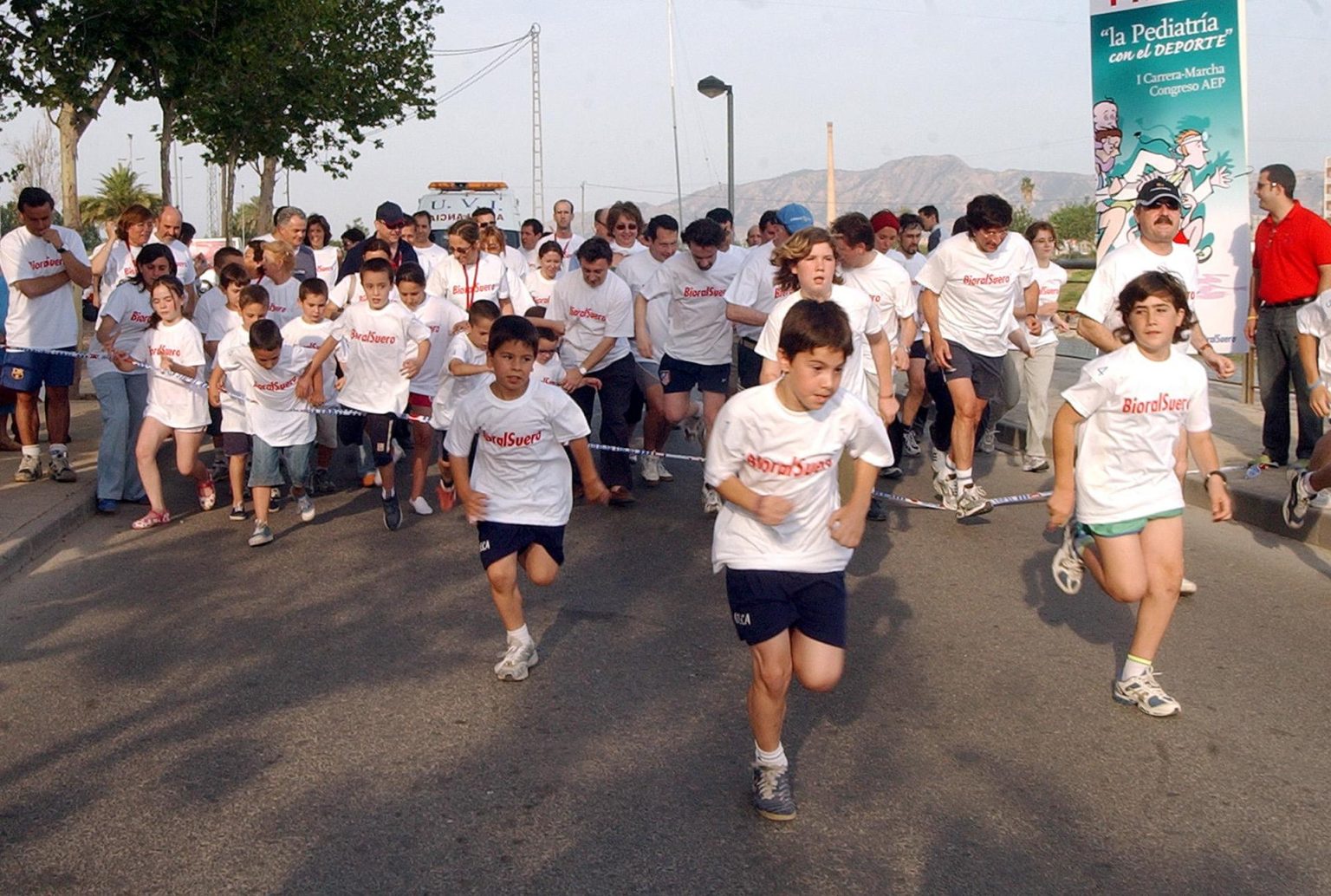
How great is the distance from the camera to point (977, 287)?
8969mm

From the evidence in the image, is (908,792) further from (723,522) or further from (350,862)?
(350,862)

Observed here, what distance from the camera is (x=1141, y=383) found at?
18.1ft

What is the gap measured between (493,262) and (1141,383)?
5.97 m

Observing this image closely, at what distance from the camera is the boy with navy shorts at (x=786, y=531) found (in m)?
4.45

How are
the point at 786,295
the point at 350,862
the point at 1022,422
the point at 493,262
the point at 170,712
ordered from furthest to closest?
the point at 1022,422 → the point at 493,262 → the point at 786,295 → the point at 170,712 → the point at 350,862

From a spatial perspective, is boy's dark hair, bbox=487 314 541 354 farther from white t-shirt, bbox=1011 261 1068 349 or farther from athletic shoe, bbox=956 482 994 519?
white t-shirt, bbox=1011 261 1068 349

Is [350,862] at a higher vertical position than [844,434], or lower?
lower

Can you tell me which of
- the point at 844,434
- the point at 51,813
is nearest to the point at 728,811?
the point at 844,434

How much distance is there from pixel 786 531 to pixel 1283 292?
7.03 metres

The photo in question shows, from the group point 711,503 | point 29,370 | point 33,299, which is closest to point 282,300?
point 33,299

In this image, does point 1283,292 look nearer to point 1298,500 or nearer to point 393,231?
point 1298,500

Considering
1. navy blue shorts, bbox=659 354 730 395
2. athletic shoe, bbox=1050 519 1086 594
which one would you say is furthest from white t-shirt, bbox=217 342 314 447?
athletic shoe, bbox=1050 519 1086 594

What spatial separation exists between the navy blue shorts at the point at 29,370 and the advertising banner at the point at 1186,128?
820 centimetres

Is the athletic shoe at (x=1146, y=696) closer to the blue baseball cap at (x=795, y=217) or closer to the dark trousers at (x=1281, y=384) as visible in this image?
the blue baseball cap at (x=795, y=217)
